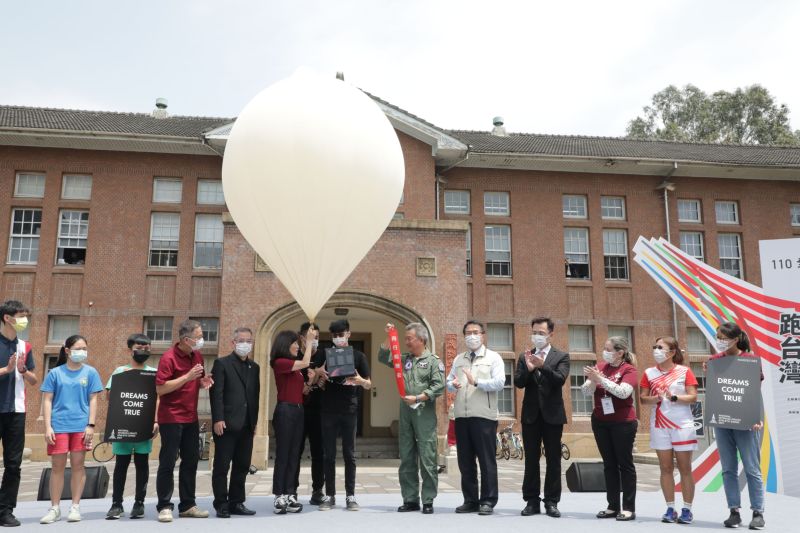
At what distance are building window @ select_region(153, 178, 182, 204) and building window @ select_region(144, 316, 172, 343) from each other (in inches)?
135

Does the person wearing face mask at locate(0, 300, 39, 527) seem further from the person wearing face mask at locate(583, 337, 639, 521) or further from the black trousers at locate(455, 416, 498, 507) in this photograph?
the person wearing face mask at locate(583, 337, 639, 521)

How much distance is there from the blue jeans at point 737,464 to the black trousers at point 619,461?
2.64 ft

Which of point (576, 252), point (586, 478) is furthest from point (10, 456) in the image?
point (576, 252)

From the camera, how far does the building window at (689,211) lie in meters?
19.8

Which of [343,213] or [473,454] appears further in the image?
[473,454]

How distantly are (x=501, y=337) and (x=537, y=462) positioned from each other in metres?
12.7

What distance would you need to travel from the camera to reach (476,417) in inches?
228

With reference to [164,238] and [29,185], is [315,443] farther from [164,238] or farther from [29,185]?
[29,185]

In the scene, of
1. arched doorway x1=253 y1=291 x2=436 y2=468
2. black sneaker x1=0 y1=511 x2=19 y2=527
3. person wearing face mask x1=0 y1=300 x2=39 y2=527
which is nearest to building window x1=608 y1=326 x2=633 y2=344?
arched doorway x1=253 y1=291 x2=436 y2=468

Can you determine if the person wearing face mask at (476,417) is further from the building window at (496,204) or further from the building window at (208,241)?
the building window at (496,204)

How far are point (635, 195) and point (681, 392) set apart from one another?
15328 mm

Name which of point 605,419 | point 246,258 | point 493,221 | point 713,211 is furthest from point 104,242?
point 713,211

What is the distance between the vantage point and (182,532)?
4.72 metres

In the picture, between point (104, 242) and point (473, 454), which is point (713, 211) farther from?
point (104, 242)
